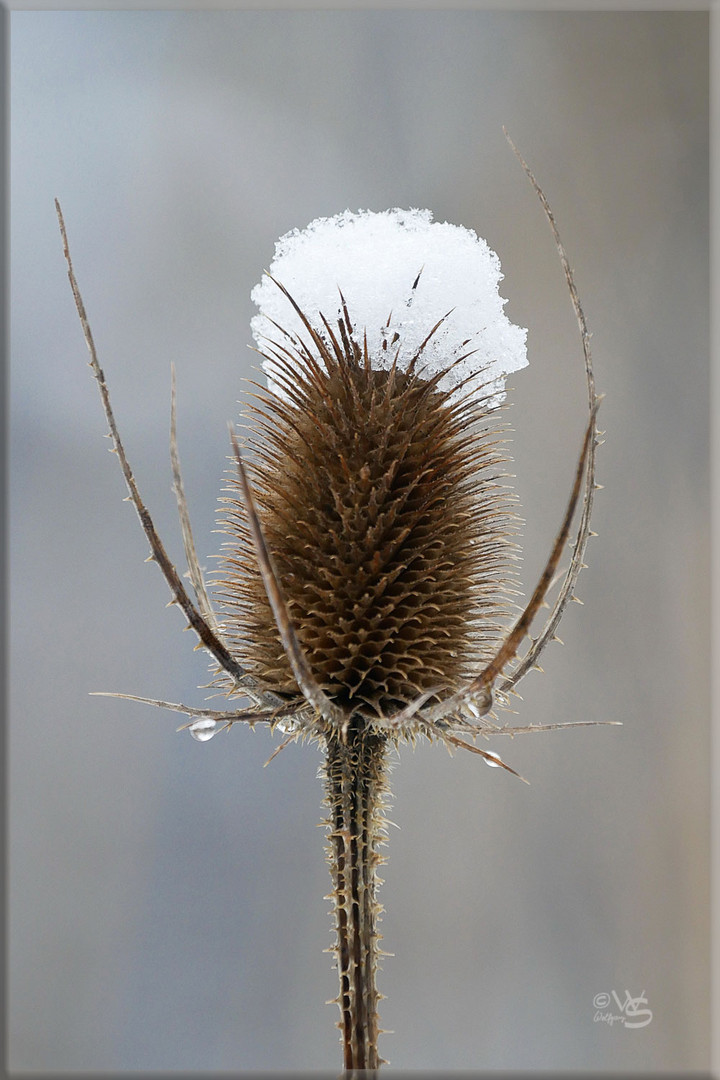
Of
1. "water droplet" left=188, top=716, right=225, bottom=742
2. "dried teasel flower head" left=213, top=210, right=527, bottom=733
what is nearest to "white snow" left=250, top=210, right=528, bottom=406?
"dried teasel flower head" left=213, top=210, right=527, bottom=733

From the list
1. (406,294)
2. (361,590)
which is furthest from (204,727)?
(406,294)

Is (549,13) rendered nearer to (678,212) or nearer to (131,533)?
(678,212)

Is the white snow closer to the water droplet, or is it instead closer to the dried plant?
the dried plant

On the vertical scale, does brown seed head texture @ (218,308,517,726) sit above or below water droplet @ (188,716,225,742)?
above

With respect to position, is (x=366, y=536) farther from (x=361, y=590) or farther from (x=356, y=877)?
(x=356, y=877)

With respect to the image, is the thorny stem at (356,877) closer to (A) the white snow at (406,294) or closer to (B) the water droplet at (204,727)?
(B) the water droplet at (204,727)

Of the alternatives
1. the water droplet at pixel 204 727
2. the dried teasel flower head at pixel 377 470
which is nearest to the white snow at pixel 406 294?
the dried teasel flower head at pixel 377 470
